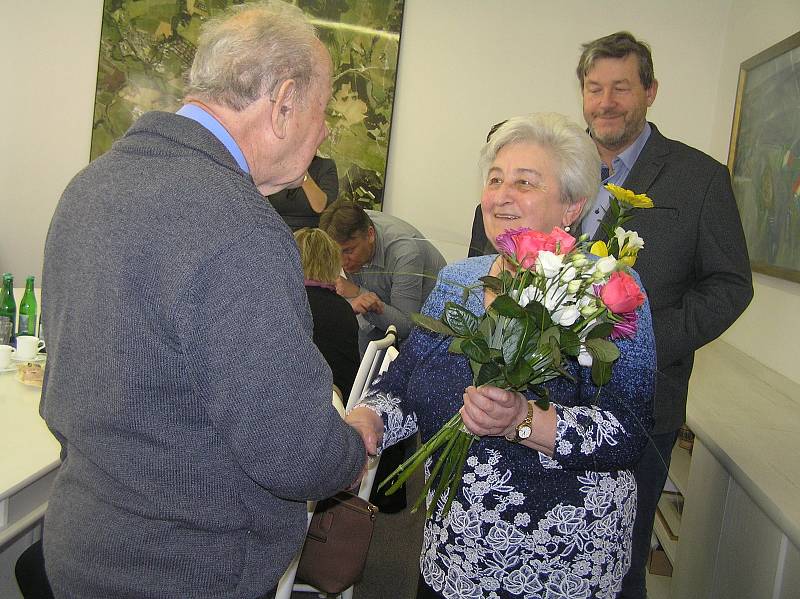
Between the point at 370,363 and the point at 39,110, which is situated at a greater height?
the point at 39,110

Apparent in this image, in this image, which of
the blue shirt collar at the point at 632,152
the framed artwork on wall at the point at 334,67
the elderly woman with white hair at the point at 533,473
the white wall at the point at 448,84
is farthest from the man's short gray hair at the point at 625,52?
the framed artwork on wall at the point at 334,67

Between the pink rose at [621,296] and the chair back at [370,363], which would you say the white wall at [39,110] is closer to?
the chair back at [370,363]

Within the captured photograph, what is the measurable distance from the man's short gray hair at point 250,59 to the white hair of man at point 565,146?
0.59 meters

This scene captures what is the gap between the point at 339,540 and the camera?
201 centimetres

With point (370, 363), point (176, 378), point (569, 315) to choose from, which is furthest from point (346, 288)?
point (176, 378)

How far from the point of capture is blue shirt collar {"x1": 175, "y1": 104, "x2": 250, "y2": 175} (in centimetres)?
121

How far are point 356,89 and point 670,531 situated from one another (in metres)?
3.37

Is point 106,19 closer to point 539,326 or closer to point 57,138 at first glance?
point 57,138

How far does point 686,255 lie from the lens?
2.16 m

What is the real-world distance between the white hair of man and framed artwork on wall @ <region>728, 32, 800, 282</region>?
181 centimetres

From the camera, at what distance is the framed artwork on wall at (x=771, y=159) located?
325cm

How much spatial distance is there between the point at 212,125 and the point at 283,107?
0.37ft

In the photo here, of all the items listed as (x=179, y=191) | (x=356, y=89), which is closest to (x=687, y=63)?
(x=356, y=89)

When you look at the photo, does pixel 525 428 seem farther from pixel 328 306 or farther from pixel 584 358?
pixel 328 306
